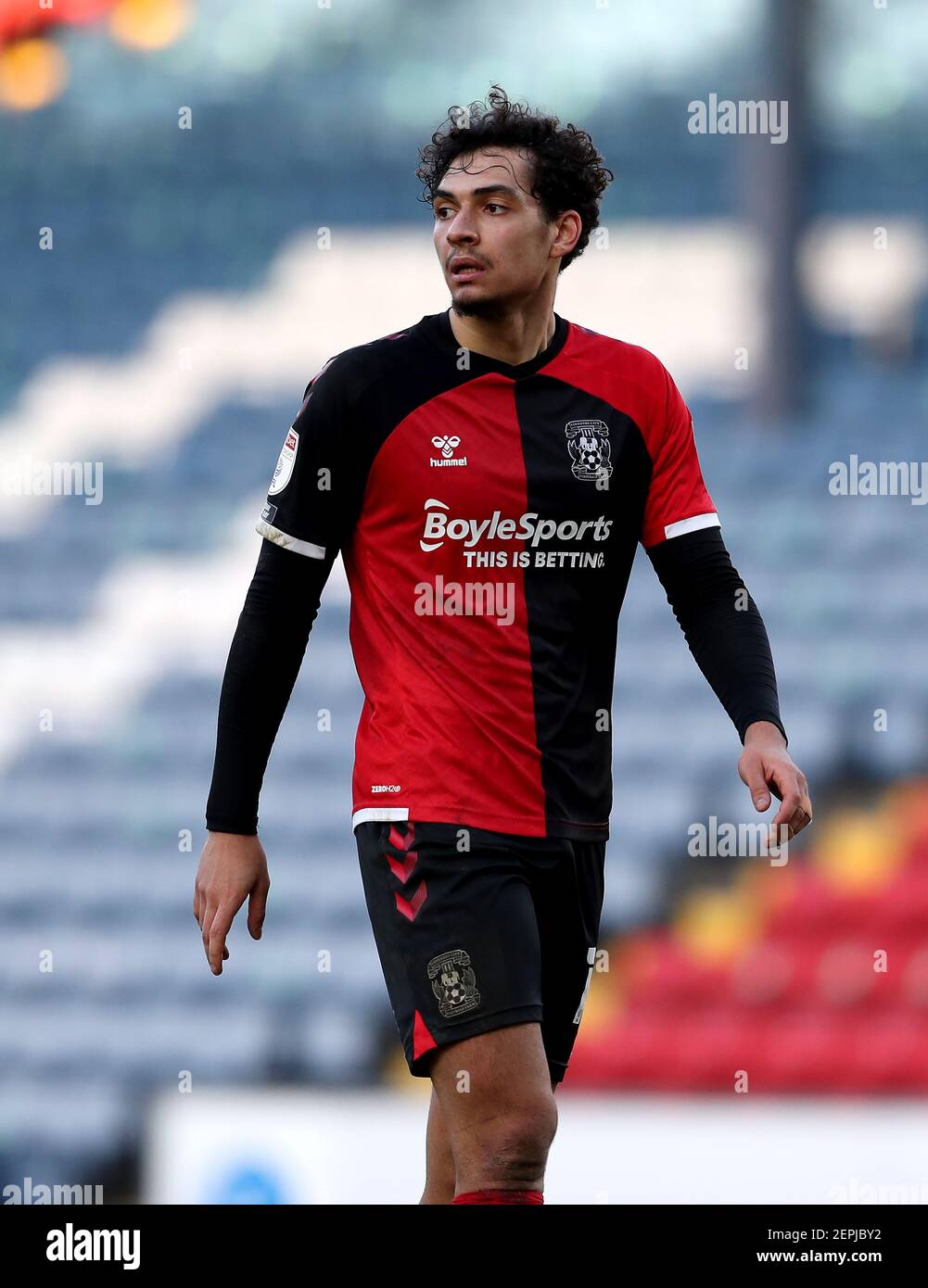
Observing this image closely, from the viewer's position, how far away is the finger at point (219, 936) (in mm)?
3125

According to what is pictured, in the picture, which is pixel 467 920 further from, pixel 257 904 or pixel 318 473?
pixel 318 473

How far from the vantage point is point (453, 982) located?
9.77 feet

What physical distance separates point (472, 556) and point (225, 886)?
679 millimetres

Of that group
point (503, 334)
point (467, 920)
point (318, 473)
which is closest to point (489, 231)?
point (503, 334)

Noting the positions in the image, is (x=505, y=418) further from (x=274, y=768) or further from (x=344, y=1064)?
(x=274, y=768)

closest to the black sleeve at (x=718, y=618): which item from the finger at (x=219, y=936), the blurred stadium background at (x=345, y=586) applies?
the finger at (x=219, y=936)

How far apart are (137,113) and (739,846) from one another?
6.15 metres

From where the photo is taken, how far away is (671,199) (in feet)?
35.3

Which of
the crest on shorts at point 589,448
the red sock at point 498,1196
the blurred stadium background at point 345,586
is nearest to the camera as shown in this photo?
the red sock at point 498,1196

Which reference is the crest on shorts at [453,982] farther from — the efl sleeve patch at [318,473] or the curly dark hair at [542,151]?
the curly dark hair at [542,151]

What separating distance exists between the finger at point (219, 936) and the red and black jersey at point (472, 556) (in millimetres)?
279

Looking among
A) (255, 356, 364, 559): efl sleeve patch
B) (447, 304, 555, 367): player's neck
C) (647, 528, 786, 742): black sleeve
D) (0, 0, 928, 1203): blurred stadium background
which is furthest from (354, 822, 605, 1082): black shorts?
(0, 0, 928, 1203): blurred stadium background

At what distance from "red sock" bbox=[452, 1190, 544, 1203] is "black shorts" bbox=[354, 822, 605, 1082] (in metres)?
0.22

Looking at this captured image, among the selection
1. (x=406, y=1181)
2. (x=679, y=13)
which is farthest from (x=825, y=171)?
(x=406, y=1181)
